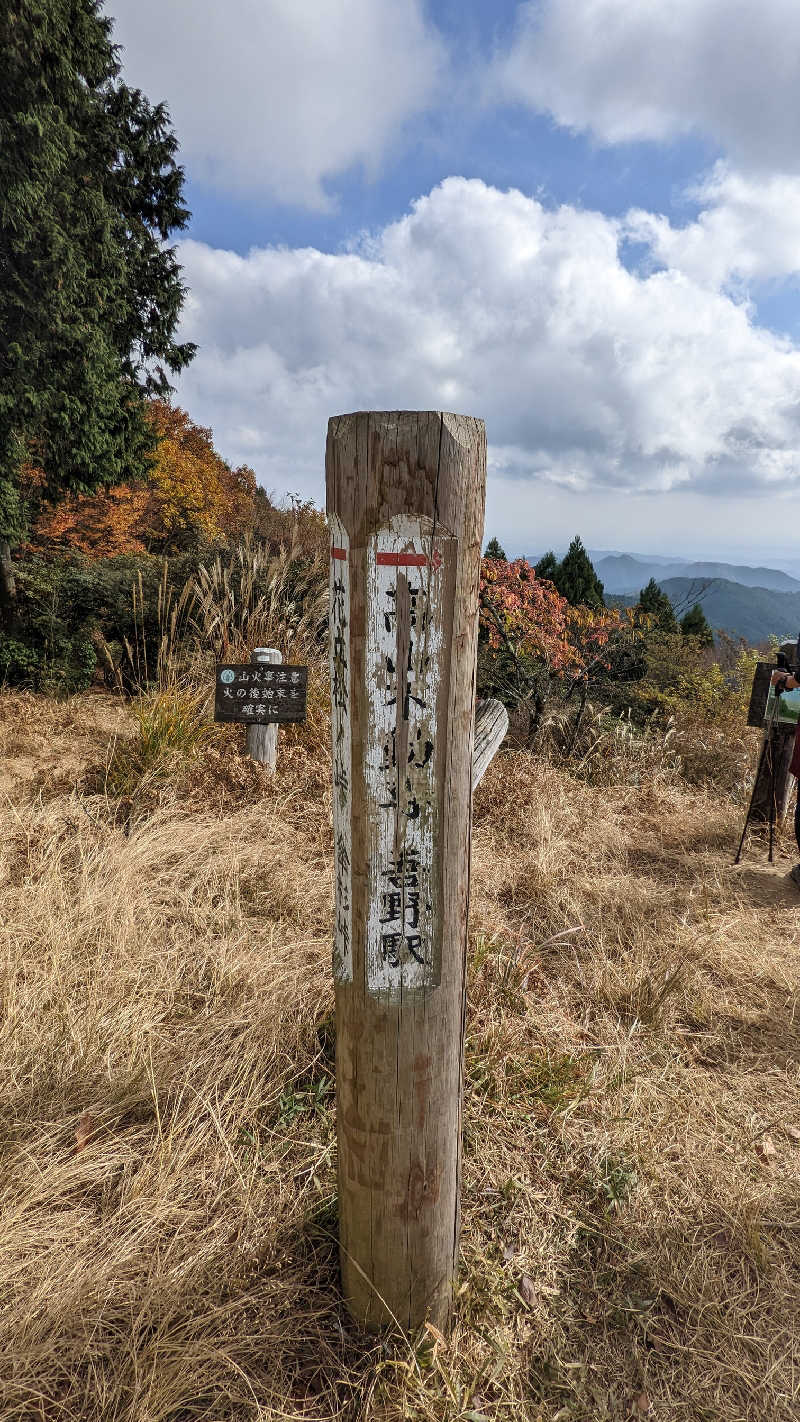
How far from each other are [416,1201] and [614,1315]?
2.24 feet

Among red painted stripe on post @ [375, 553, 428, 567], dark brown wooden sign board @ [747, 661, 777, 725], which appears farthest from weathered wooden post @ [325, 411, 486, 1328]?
dark brown wooden sign board @ [747, 661, 777, 725]

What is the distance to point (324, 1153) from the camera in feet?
5.84

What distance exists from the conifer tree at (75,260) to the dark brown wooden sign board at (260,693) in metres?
4.89

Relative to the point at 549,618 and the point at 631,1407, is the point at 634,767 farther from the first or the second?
the point at 631,1407

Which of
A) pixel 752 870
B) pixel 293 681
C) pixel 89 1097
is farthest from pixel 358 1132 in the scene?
pixel 752 870

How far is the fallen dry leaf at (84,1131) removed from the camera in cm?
175

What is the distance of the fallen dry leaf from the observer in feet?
5.73

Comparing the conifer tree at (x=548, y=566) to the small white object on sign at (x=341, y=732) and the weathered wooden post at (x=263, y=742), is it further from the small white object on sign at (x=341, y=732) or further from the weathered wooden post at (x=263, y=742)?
the small white object on sign at (x=341, y=732)

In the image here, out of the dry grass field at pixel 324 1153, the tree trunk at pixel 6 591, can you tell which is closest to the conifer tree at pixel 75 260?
the tree trunk at pixel 6 591

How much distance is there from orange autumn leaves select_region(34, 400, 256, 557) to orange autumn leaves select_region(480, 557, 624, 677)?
4486mm

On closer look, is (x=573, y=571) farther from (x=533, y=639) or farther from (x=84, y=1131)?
(x=84, y=1131)

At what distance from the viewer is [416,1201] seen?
1.33m

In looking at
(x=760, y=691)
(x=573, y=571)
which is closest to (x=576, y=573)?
(x=573, y=571)

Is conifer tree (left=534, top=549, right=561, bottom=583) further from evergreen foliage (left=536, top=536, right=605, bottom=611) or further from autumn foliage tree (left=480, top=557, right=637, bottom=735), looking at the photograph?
autumn foliage tree (left=480, top=557, right=637, bottom=735)
